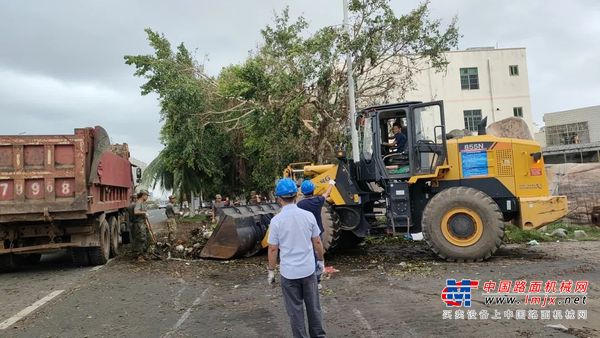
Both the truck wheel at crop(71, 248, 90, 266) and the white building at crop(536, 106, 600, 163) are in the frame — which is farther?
the white building at crop(536, 106, 600, 163)

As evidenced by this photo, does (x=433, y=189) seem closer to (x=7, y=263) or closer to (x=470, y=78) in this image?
(x=7, y=263)

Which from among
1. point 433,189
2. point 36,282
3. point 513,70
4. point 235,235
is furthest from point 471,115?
point 36,282

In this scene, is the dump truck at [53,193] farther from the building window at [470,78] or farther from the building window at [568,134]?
the building window at [568,134]

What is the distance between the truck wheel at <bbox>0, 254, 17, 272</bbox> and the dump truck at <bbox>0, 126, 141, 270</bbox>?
4cm

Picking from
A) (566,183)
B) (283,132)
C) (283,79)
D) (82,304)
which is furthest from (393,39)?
(82,304)

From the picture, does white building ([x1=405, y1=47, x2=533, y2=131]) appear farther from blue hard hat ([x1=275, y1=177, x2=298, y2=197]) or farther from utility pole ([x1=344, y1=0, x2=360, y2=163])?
blue hard hat ([x1=275, y1=177, x2=298, y2=197])

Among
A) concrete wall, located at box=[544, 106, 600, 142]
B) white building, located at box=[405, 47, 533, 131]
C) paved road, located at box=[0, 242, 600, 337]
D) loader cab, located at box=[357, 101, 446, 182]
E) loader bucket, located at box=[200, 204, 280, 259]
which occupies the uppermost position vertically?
white building, located at box=[405, 47, 533, 131]

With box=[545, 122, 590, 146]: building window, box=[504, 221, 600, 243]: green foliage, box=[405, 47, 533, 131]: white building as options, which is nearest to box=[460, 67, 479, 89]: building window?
box=[405, 47, 533, 131]: white building

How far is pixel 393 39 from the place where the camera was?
15656mm

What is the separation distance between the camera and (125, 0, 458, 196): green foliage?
15.3 metres

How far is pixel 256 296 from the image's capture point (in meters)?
7.34

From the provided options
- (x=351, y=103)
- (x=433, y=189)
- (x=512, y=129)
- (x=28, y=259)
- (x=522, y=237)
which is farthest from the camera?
(x=512, y=129)

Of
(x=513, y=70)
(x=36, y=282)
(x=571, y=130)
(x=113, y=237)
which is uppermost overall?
(x=513, y=70)

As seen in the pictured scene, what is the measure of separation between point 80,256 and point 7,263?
1699 mm
